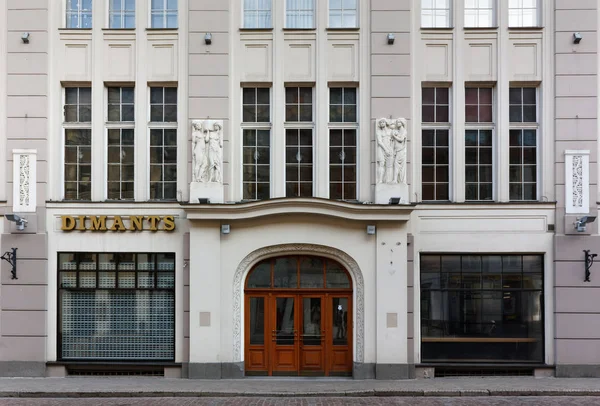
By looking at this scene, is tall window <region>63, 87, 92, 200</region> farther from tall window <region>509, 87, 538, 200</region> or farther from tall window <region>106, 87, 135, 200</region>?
tall window <region>509, 87, 538, 200</region>

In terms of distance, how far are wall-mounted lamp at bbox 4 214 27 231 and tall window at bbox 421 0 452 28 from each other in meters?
11.4

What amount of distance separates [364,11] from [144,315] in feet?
31.6

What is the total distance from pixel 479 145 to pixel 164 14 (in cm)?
888

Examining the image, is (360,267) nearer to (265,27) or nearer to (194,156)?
(194,156)

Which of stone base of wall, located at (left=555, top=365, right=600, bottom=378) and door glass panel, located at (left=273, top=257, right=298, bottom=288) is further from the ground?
door glass panel, located at (left=273, top=257, right=298, bottom=288)

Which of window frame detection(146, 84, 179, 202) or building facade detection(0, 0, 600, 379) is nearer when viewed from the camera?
building facade detection(0, 0, 600, 379)

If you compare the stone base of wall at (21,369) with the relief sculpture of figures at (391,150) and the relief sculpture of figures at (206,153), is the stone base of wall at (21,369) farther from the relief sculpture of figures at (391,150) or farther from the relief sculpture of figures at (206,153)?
the relief sculpture of figures at (391,150)

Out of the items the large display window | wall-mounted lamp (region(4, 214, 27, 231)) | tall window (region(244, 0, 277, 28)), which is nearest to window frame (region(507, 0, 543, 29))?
tall window (region(244, 0, 277, 28))

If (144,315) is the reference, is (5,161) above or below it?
above

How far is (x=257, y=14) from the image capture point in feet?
53.3

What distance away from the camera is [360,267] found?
15.6m

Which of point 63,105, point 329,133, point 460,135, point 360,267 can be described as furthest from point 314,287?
point 63,105

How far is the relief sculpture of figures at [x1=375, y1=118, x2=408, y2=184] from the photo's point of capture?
15.4m

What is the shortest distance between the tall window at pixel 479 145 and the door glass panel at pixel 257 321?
5.97 meters
